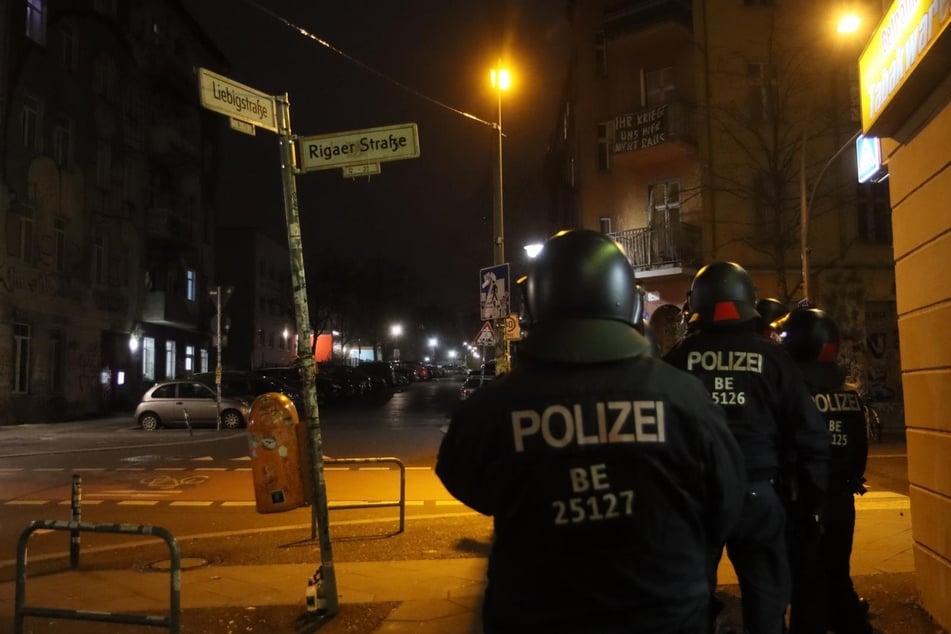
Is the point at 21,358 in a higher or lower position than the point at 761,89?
lower

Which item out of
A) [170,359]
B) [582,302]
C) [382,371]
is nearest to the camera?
[582,302]

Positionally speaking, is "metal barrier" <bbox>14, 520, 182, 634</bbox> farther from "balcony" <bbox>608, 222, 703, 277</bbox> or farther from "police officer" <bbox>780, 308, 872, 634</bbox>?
"balcony" <bbox>608, 222, 703, 277</bbox>

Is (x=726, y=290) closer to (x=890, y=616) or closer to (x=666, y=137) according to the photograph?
(x=890, y=616)

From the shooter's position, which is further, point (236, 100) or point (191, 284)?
point (191, 284)

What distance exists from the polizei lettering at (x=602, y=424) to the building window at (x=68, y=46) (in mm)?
30185

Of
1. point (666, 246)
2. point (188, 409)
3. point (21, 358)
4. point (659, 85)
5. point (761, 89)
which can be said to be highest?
point (659, 85)

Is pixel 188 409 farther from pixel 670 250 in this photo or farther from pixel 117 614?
pixel 117 614

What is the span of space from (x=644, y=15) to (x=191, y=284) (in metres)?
24.1

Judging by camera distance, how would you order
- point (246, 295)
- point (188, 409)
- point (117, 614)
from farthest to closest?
point (246, 295)
point (188, 409)
point (117, 614)

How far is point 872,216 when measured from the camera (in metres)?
22.0

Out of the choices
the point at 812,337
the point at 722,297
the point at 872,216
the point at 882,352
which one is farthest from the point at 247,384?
the point at 722,297

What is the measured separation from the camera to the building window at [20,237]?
23.5 meters

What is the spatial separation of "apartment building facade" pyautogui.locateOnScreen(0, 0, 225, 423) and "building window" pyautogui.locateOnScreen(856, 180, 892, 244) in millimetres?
22319

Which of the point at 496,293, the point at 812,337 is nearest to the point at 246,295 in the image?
the point at 496,293
